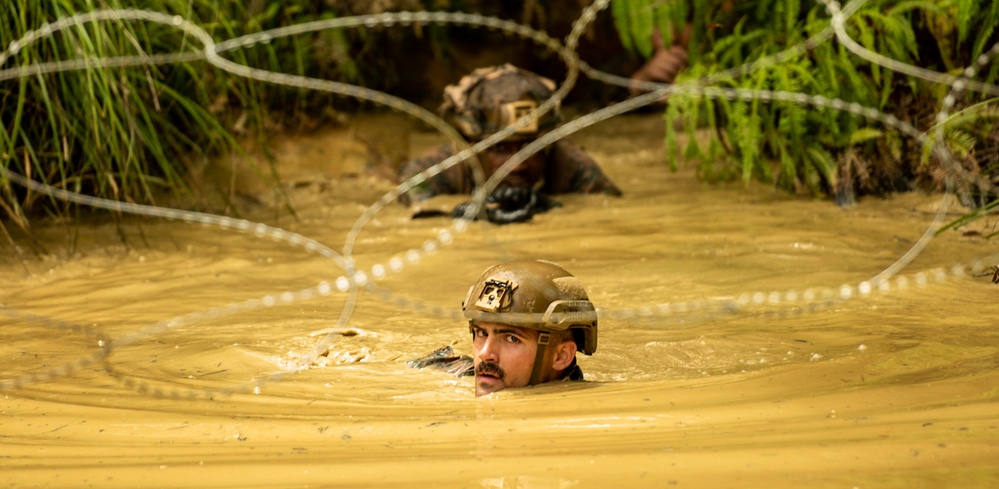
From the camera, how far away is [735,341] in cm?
430

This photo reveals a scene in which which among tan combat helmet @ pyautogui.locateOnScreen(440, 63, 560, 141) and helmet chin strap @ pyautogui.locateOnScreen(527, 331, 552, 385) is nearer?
helmet chin strap @ pyautogui.locateOnScreen(527, 331, 552, 385)

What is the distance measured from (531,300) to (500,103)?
3871 mm

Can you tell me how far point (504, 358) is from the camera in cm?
381

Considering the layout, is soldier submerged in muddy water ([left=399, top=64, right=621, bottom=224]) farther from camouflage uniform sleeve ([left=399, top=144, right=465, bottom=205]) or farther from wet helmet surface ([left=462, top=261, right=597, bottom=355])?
wet helmet surface ([left=462, top=261, right=597, bottom=355])

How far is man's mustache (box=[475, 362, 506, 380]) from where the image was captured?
3797 mm

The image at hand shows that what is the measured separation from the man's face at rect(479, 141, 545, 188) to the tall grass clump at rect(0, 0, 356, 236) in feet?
5.42

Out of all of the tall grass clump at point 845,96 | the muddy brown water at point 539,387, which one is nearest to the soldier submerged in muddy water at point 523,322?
the muddy brown water at point 539,387

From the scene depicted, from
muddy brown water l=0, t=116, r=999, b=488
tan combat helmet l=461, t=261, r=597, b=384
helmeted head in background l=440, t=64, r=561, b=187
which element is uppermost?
helmeted head in background l=440, t=64, r=561, b=187

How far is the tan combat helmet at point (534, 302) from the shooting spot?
12.3 feet

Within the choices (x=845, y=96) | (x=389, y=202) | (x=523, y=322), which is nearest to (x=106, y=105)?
(x=389, y=202)

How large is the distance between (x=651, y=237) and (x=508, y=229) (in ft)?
3.28

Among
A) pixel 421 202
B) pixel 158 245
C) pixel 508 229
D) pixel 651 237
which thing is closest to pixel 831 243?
pixel 651 237

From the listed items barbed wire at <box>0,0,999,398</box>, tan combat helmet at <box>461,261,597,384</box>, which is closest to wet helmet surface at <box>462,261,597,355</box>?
tan combat helmet at <box>461,261,597,384</box>

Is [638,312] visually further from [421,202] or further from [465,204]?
[421,202]
